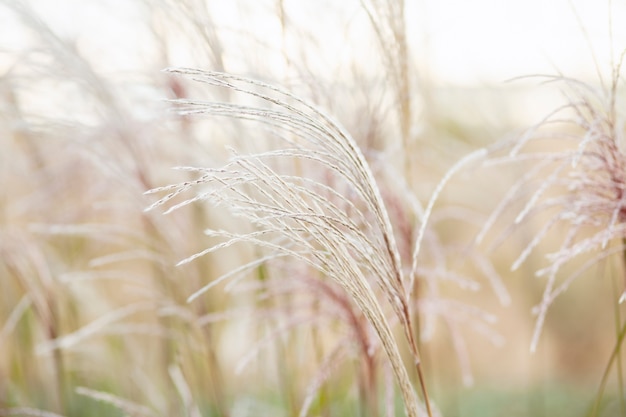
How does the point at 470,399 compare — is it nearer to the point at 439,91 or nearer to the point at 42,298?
the point at 439,91

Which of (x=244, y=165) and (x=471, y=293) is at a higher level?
(x=244, y=165)

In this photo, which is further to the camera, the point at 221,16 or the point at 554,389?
the point at 554,389

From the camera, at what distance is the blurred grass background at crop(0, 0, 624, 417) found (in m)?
1.08

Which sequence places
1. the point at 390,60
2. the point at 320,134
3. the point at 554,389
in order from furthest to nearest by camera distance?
1. the point at 554,389
2. the point at 390,60
3. the point at 320,134

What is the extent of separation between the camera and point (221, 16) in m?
1.13

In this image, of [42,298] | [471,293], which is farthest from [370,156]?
[471,293]

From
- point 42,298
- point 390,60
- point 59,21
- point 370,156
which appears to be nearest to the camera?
point 390,60

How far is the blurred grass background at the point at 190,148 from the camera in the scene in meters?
1.08

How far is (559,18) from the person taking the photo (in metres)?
1.28

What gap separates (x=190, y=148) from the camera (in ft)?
3.89

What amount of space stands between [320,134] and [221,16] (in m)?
0.61

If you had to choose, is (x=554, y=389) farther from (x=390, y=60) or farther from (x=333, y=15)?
(x=390, y=60)

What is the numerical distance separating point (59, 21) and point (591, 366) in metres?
1.65

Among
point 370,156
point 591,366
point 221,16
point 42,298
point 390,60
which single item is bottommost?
point 591,366
